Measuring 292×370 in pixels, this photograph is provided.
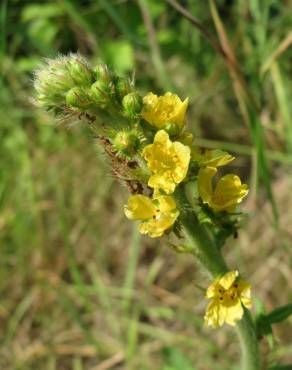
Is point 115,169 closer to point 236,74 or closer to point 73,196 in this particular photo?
point 236,74

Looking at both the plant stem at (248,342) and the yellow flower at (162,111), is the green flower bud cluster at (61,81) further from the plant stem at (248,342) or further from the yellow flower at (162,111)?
the plant stem at (248,342)

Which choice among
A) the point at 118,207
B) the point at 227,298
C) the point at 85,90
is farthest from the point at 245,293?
the point at 118,207

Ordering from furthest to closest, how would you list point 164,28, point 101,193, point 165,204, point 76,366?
1. point 164,28
2. point 101,193
3. point 76,366
4. point 165,204

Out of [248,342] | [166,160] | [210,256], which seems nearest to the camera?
[166,160]

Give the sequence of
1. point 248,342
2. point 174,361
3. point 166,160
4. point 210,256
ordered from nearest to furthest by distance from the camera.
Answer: point 166,160, point 210,256, point 248,342, point 174,361

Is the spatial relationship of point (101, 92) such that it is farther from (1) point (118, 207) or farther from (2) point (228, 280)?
(1) point (118, 207)

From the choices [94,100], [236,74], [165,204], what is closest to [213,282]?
[165,204]
